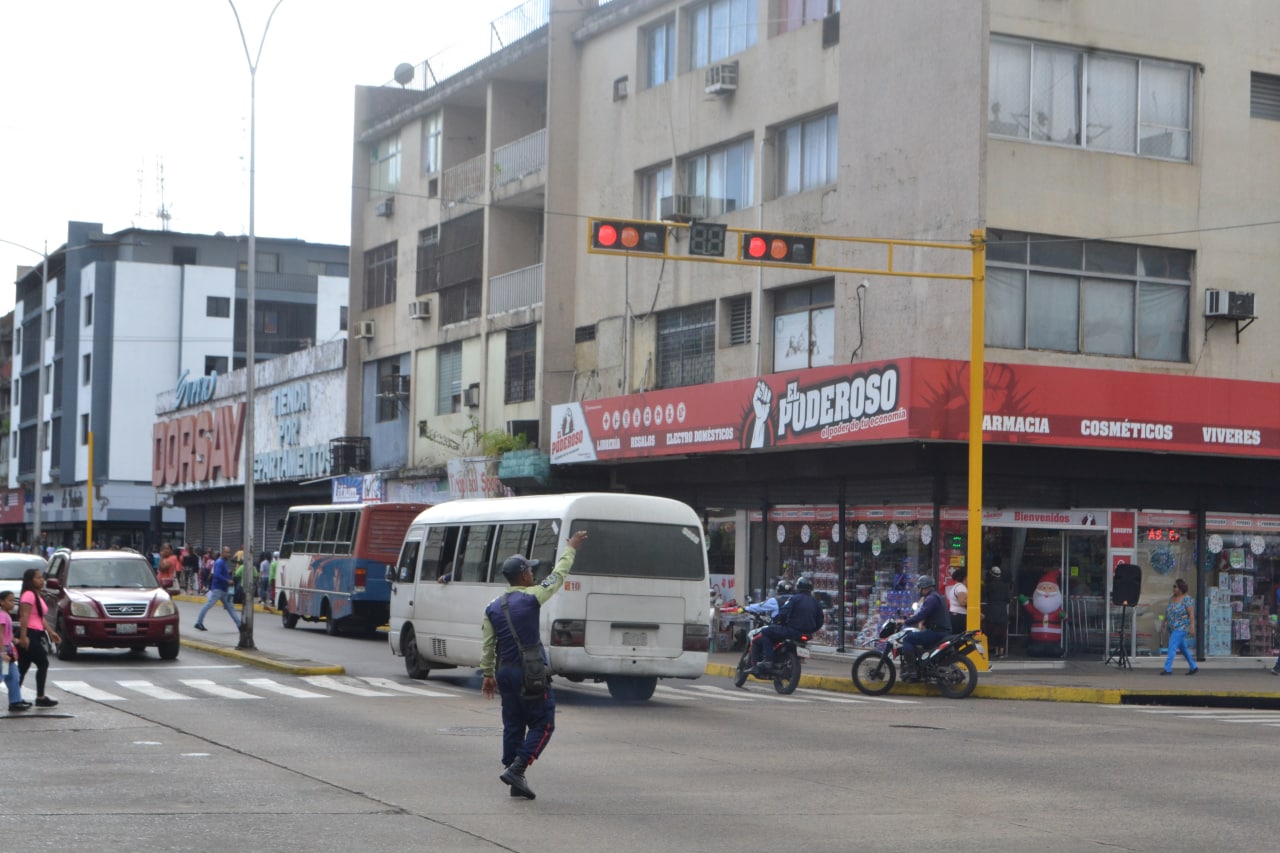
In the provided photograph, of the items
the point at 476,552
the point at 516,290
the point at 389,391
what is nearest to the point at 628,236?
the point at 476,552

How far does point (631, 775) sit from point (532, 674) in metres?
2.03

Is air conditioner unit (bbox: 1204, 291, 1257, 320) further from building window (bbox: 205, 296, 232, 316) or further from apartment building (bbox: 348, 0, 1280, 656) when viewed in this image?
building window (bbox: 205, 296, 232, 316)

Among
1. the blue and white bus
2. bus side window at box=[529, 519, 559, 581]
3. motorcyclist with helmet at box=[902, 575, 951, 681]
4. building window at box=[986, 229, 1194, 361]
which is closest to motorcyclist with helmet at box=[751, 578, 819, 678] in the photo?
motorcyclist with helmet at box=[902, 575, 951, 681]

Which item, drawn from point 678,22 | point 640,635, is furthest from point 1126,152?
point 640,635

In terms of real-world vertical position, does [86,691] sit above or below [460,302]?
below

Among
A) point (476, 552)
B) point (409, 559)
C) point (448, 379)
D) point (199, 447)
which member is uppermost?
point (448, 379)

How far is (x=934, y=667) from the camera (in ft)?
→ 77.2

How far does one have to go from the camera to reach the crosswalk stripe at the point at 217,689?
2092cm

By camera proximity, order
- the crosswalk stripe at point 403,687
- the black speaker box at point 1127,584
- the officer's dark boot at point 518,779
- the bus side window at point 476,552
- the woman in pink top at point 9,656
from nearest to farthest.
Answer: the officer's dark boot at point 518,779
the woman in pink top at point 9,656
the crosswalk stripe at point 403,687
the bus side window at point 476,552
the black speaker box at point 1127,584

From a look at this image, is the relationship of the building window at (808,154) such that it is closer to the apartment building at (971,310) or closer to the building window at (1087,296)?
the apartment building at (971,310)

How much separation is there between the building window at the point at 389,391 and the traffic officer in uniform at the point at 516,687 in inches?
1420

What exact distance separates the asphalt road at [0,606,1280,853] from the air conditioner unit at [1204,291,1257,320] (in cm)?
981

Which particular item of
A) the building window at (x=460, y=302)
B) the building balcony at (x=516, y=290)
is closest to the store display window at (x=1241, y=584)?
the building balcony at (x=516, y=290)

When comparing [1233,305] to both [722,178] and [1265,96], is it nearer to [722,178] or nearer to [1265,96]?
[1265,96]
